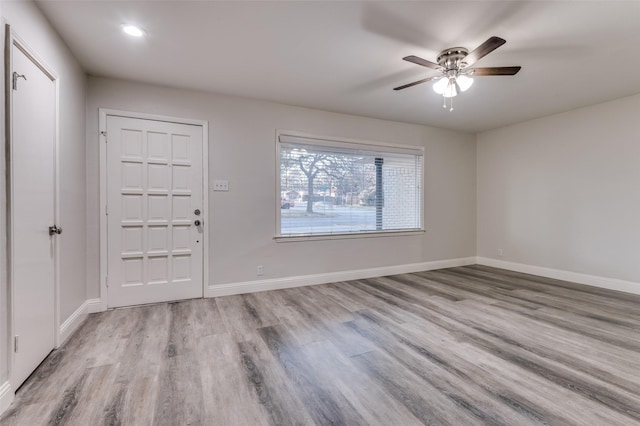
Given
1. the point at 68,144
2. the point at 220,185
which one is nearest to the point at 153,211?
the point at 220,185

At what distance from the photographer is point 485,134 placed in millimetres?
5367

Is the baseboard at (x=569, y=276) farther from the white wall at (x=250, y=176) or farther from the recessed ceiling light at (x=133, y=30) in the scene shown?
the recessed ceiling light at (x=133, y=30)

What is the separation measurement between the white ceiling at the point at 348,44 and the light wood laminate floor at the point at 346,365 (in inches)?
99.9

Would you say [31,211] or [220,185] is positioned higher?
[220,185]

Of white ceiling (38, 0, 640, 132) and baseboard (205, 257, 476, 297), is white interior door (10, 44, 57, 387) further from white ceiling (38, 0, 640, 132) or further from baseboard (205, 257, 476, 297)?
baseboard (205, 257, 476, 297)

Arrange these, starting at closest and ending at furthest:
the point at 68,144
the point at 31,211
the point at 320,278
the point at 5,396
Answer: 1. the point at 5,396
2. the point at 31,211
3. the point at 68,144
4. the point at 320,278

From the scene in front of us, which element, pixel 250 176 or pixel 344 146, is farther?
pixel 344 146

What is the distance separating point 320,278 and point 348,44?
2967mm

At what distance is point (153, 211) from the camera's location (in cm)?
324

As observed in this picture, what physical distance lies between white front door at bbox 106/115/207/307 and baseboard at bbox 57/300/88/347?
250mm

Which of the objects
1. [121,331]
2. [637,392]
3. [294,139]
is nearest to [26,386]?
[121,331]

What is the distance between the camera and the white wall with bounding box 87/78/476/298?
307cm

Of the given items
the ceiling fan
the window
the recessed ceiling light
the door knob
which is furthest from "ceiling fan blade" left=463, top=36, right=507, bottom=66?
the door knob

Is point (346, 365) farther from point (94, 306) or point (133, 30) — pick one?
point (133, 30)
